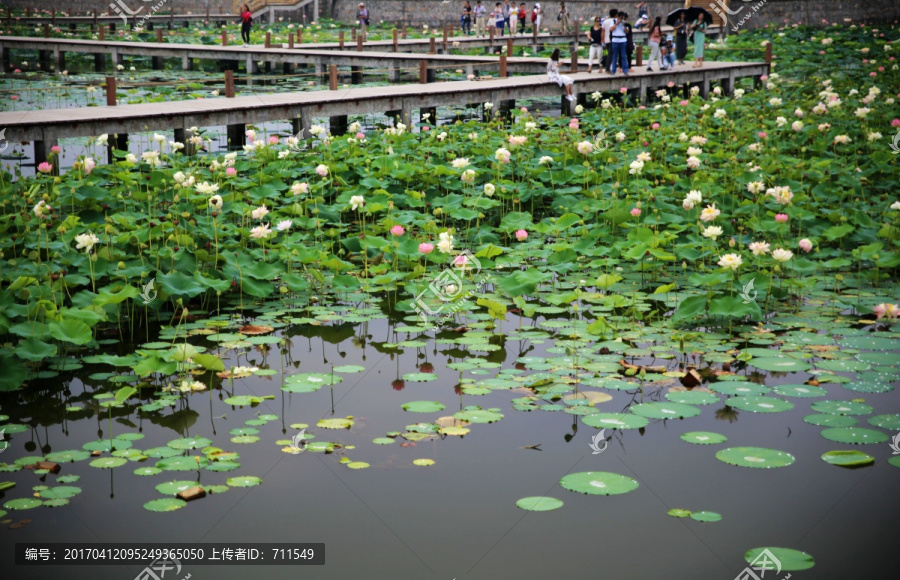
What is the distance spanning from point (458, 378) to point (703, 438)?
1.03 metres

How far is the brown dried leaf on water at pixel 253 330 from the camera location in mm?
4145

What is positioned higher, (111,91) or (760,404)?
(111,91)

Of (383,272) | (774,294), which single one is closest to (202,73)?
(383,272)

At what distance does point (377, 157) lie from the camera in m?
6.93

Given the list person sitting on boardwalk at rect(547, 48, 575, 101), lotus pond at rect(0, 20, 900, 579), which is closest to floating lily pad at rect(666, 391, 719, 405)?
lotus pond at rect(0, 20, 900, 579)

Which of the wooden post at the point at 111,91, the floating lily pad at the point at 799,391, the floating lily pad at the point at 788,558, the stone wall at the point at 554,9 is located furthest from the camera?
the stone wall at the point at 554,9

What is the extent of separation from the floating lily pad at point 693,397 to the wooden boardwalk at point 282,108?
21.4ft

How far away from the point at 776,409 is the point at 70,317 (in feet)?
8.94

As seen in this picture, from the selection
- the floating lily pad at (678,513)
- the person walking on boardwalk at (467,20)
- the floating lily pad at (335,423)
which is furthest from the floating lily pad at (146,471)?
the person walking on boardwalk at (467,20)

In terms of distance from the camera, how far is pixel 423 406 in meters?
3.40

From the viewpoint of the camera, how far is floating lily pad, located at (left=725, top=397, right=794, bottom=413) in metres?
3.29

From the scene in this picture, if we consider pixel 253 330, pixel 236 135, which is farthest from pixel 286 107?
pixel 253 330

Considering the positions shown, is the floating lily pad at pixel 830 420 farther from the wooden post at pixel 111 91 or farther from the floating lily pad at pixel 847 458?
the wooden post at pixel 111 91

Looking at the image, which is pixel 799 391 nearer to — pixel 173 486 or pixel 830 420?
pixel 830 420
